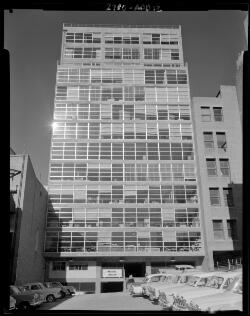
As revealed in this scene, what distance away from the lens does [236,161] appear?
46.0 meters

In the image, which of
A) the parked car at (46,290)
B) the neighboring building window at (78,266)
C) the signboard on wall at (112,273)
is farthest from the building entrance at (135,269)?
the parked car at (46,290)

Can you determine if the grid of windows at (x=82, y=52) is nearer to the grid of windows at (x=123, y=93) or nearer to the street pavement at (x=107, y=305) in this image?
the grid of windows at (x=123, y=93)

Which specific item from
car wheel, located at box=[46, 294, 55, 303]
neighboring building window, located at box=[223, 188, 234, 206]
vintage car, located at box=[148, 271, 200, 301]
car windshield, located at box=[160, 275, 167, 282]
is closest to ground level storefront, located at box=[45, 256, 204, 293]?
neighboring building window, located at box=[223, 188, 234, 206]

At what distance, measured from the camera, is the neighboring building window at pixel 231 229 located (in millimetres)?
42406

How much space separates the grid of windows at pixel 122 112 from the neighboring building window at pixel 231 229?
16.9 meters

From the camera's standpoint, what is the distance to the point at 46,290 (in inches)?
909

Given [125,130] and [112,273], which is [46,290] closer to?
[112,273]

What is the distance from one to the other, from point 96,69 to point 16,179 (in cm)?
2691

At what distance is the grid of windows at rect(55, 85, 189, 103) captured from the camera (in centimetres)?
5172

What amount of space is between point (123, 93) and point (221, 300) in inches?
1771

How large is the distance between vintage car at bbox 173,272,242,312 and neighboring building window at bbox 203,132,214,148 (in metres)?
35.4

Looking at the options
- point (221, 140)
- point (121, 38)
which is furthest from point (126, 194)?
point (121, 38)

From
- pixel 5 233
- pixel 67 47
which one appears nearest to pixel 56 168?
pixel 67 47
